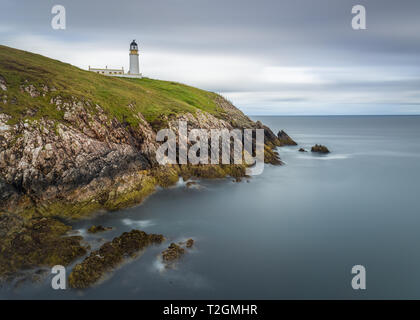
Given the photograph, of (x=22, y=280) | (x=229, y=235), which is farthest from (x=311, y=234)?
(x=22, y=280)

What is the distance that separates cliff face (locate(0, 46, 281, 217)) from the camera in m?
22.2

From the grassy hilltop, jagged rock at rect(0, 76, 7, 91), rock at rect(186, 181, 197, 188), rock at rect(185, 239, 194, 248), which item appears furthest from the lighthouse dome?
rock at rect(185, 239, 194, 248)

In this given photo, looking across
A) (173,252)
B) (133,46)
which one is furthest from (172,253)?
(133,46)

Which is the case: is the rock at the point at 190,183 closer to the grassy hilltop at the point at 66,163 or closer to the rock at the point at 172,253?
the grassy hilltop at the point at 66,163

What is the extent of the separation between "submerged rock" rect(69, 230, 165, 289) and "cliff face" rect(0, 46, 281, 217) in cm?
646

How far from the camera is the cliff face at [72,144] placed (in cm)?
2217

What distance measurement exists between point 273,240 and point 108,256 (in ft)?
37.1

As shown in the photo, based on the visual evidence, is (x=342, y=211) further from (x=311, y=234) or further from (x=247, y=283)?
(x=247, y=283)

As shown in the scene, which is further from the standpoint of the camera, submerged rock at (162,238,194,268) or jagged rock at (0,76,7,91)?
jagged rock at (0,76,7,91)

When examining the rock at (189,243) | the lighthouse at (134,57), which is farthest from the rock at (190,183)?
the lighthouse at (134,57)

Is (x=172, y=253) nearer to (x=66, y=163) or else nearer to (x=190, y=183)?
(x=66, y=163)

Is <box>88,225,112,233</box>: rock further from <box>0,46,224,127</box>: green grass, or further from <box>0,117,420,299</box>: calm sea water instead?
<box>0,46,224,127</box>: green grass

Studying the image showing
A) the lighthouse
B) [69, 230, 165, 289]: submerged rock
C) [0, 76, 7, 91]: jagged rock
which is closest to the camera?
[69, 230, 165, 289]: submerged rock

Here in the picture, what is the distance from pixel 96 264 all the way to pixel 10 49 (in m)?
39.9
